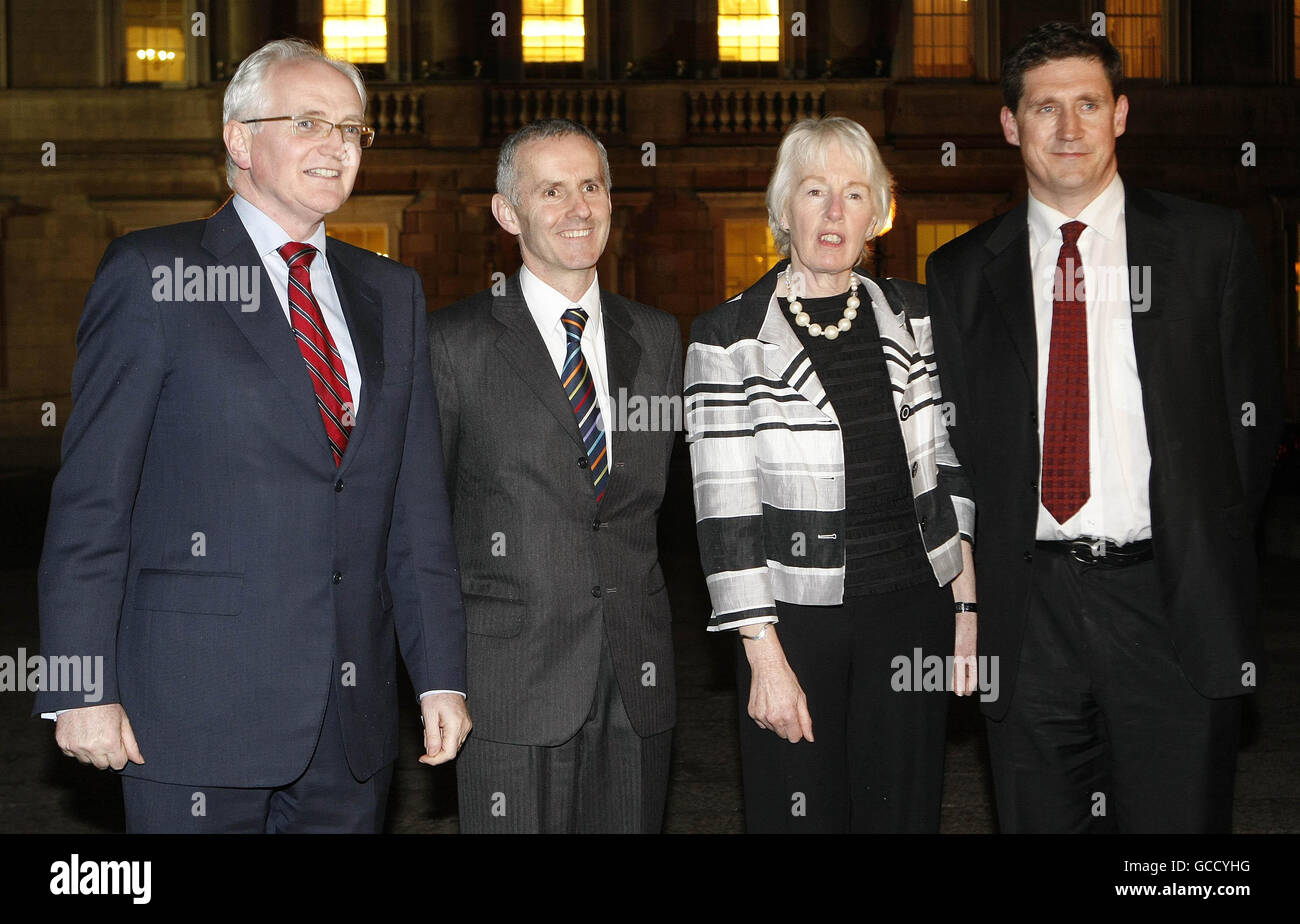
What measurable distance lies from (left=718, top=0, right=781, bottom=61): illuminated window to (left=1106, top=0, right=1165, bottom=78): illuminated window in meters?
5.89

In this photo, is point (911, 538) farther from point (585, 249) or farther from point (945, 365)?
point (585, 249)

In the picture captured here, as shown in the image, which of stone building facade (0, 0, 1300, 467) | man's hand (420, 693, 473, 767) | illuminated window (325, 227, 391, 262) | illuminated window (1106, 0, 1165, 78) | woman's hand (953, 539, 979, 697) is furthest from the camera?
illuminated window (1106, 0, 1165, 78)

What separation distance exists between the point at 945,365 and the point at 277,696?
1983mm

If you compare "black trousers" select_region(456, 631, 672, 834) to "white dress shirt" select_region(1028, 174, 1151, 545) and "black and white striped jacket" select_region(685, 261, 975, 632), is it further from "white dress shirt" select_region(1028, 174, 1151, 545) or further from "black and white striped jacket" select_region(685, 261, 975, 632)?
"white dress shirt" select_region(1028, 174, 1151, 545)

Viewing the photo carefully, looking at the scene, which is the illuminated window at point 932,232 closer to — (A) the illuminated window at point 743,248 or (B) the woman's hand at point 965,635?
(A) the illuminated window at point 743,248

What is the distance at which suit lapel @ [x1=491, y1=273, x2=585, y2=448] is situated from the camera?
3.71 m

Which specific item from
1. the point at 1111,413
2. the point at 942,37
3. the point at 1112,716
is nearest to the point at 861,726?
the point at 1112,716

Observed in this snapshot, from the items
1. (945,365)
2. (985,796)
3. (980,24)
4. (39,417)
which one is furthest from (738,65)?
(945,365)

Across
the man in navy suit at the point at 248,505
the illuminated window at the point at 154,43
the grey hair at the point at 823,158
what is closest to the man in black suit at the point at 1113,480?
the grey hair at the point at 823,158

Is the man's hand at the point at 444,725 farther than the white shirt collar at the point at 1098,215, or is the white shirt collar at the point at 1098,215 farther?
the white shirt collar at the point at 1098,215

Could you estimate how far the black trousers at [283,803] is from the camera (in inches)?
126

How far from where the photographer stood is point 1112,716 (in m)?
3.70

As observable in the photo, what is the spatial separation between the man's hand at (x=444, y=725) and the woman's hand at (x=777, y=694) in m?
0.76

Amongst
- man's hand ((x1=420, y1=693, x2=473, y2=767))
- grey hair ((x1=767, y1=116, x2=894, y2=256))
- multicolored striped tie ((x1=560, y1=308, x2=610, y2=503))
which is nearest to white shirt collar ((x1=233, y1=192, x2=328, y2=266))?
multicolored striped tie ((x1=560, y1=308, x2=610, y2=503))
